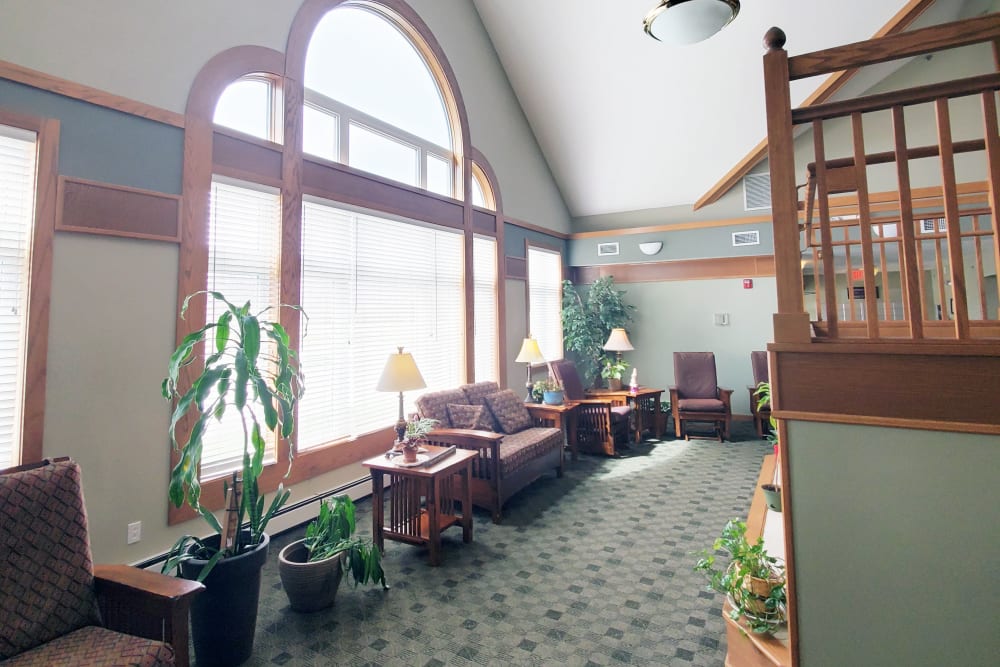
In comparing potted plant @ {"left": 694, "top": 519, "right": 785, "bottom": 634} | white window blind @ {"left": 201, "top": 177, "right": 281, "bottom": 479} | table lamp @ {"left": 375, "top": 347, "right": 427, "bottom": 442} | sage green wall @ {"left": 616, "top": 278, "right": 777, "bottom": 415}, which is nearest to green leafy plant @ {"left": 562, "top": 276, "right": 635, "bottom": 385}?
sage green wall @ {"left": 616, "top": 278, "right": 777, "bottom": 415}

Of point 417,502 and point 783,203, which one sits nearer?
point 783,203

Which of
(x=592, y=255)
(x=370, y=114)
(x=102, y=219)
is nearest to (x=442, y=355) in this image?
(x=370, y=114)

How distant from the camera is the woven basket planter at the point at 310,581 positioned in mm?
2480

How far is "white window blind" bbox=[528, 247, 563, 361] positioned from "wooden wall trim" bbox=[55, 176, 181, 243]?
14.2 ft

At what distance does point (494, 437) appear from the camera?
3.68m

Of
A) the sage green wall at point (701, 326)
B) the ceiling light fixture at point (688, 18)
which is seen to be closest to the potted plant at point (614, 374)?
the sage green wall at point (701, 326)

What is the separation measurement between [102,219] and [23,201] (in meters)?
0.30

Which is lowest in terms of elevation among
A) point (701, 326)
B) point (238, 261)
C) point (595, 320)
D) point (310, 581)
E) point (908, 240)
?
point (310, 581)

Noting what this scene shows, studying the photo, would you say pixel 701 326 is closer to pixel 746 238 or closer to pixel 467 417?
pixel 746 238

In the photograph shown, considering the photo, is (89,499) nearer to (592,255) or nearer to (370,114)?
(370,114)

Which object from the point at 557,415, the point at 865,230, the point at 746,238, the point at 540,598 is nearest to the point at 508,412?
the point at 557,415

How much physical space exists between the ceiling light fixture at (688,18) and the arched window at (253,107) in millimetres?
2524

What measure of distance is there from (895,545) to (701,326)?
584 centimetres

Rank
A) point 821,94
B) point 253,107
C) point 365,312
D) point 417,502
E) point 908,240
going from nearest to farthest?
point 908,240 < point 417,502 < point 253,107 < point 365,312 < point 821,94
